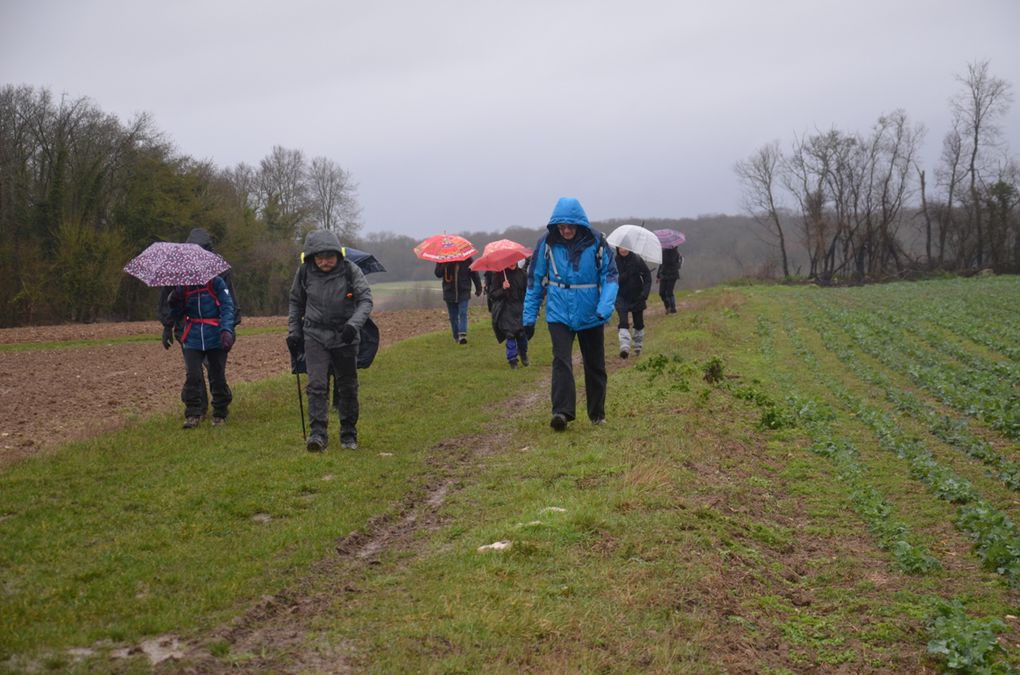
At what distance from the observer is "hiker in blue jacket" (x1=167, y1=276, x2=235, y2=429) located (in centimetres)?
1096

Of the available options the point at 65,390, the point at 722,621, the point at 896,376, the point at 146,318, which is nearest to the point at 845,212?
the point at 146,318

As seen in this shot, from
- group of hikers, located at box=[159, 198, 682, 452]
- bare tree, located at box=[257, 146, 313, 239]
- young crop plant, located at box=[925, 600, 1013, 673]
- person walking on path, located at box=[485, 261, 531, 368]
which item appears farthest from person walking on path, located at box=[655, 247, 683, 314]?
bare tree, located at box=[257, 146, 313, 239]

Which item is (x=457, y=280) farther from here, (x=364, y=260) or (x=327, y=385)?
(x=327, y=385)

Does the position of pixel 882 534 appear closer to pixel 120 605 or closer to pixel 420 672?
pixel 420 672

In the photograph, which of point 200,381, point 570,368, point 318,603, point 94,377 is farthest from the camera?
point 94,377

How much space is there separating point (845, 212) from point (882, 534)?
73.2m

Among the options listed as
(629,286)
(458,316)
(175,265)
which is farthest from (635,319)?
(175,265)

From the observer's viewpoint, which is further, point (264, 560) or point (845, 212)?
point (845, 212)

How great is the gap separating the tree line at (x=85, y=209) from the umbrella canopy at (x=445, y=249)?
28.8 metres

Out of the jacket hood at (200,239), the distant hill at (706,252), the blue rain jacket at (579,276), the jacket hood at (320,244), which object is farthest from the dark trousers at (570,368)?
the distant hill at (706,252)

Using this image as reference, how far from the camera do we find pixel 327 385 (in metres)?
9.65

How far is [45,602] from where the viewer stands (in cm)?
526

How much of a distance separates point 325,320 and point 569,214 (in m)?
2.82

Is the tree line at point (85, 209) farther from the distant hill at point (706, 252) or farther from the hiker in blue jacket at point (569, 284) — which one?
the hiker in blue jacket at point (569, 284)
